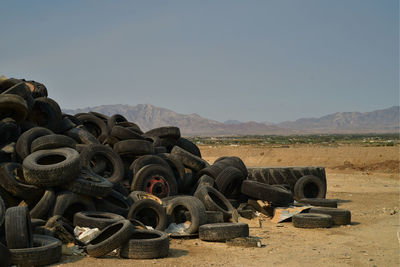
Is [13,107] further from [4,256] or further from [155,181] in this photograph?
[4,256]

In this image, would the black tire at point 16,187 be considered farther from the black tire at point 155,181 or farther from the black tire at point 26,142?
the black tire at point 155,181

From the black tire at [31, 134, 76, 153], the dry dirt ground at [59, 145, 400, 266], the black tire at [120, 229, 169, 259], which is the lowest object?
the dry dirt ground at [59, 145, 400, 266]

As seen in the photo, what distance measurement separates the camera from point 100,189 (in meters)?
10.7

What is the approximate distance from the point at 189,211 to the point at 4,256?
4.85m

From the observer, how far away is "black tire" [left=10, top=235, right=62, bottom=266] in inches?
299

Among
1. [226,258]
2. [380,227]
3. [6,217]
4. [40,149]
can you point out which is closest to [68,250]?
[6,217]

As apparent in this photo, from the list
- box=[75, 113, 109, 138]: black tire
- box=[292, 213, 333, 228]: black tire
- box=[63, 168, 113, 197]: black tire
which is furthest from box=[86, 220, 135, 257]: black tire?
box=[75, 113, 109, 138]: black tire

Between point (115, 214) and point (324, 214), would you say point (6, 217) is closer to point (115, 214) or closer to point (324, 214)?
point (115, 214)

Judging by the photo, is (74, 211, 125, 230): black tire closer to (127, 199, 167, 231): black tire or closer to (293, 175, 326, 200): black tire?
(127, 199, 167, 231): black tire

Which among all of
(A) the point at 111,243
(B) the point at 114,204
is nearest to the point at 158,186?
(B) the point at 114,204

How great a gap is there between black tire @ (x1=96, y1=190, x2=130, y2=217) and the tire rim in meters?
1.57

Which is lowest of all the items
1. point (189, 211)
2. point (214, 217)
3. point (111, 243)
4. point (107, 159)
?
point (214, 217)

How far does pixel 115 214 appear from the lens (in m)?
10.4

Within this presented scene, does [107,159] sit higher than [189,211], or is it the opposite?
[107,159]
